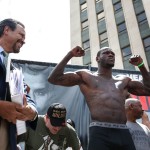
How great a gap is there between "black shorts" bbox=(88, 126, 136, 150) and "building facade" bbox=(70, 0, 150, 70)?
51.6 feet

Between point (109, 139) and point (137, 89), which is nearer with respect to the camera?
point (109, 139)

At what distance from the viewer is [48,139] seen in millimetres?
3441

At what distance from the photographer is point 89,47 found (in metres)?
22.9

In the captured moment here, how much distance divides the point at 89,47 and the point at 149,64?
6.31 meters

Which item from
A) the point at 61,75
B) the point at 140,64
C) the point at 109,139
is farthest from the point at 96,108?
the point at 140,64

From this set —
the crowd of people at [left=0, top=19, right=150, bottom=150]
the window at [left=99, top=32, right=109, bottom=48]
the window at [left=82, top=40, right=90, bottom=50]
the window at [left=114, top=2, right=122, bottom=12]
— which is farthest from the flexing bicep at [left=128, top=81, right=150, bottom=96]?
the window at [left=114, top=2, right=122, bottom=12]

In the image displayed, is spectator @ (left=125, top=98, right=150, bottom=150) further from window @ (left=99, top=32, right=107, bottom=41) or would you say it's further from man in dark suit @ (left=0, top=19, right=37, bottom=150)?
window @ (left=99, top=32, right=107, bottom=41)

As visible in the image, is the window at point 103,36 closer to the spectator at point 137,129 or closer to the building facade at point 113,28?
the building facade at point 113,28

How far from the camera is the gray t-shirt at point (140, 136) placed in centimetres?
362

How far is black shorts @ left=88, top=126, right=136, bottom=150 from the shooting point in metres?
2.85

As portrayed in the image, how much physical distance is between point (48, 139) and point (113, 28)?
19.7 metres

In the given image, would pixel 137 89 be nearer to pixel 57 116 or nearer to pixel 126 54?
pixel 57 116

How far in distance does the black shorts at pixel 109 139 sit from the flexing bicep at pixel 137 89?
0.84 m

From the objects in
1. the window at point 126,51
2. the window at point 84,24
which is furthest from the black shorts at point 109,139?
the window at point 84,24
